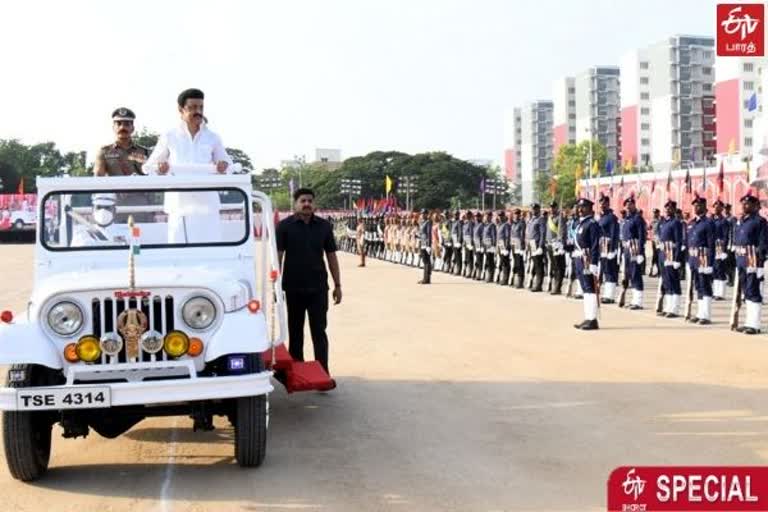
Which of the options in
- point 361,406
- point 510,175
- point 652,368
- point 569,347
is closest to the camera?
point 361,406

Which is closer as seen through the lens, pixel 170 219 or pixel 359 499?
pixel 359 499

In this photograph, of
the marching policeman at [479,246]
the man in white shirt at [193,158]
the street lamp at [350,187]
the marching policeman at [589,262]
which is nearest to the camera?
the man in white shirt at [193,158]

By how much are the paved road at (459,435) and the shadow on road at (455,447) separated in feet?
0.06

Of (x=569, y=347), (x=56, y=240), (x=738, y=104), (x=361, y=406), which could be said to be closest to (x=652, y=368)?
(x=569, y=347)

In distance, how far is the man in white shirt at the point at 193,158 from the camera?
24.5 feet

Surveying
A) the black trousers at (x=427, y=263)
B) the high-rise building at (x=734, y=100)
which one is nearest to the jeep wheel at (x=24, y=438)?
the black trousers at (x=427, y=263)

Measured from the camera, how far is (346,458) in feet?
22.6

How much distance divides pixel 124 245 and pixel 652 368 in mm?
5812

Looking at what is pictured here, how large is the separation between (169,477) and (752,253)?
9.42m

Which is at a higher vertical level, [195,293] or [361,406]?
[195,293]

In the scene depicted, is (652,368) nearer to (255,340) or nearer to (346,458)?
(346,458)

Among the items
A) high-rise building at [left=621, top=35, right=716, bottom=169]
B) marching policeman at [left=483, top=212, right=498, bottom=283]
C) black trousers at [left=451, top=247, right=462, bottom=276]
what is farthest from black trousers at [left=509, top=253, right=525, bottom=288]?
high-rise building at [left=621, top=35, right=716, bottom=169]

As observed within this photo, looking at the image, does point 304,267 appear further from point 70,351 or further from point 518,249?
point 518,249

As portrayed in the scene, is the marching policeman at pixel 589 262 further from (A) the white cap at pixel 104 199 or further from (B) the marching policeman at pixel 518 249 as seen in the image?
(B) the marching policeman at pixel 518 249
